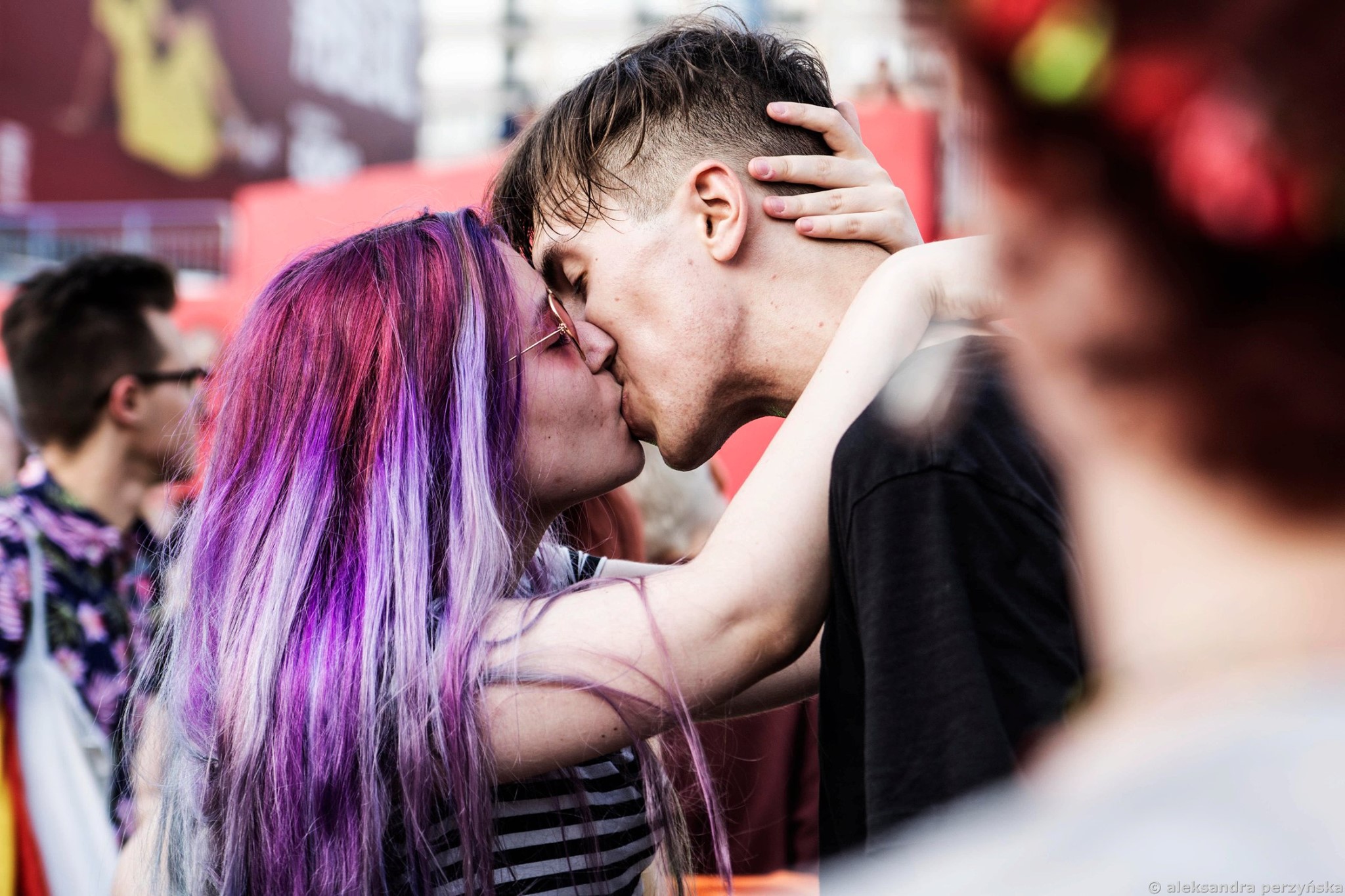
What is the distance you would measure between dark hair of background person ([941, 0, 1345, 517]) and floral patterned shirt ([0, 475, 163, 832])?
2.81 metres

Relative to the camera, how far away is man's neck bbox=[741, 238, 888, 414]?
6.40 ft

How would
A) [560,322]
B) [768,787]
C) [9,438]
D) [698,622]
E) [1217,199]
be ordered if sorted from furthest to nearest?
[9,438] < [768,787] < [560,322] < [698,622] < [1217,199]

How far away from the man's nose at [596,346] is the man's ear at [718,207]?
252 mm

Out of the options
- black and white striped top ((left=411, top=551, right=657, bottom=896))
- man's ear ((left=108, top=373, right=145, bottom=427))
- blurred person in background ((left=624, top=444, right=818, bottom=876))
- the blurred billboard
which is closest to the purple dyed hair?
black and white striped top ((left=411, top=551, right=657, bottom=896))

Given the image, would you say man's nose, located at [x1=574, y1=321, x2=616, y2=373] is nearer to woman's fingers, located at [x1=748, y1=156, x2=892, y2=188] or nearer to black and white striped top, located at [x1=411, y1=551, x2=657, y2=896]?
woman's fingers, located at [x1=748, y1=156, x2=892, y2=188]

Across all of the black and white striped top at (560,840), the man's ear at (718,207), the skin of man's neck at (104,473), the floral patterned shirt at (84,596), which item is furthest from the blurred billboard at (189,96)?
the black and white striped top at (560,840)

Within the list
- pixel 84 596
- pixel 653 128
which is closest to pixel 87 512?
pixel 84 596

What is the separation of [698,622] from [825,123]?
107 cm

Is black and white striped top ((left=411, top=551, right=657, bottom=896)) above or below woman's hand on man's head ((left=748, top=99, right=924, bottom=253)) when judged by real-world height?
below

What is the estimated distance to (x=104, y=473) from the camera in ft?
12.2

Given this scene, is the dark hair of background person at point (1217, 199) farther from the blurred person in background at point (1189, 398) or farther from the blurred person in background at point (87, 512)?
the blurred person in background at point (87, 512)

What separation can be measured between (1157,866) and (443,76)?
50241 mm

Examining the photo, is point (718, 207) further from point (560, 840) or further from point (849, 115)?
point (560, 840)

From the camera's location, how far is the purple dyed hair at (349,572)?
1447 millimetres
